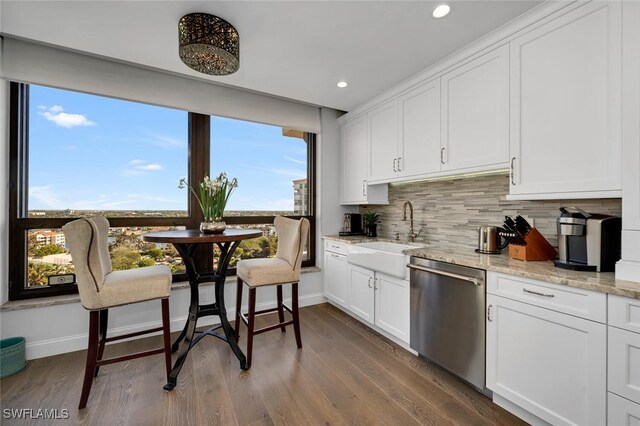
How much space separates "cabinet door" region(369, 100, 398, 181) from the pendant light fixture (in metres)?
1.62

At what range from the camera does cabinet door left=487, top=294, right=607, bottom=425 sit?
1.25 m

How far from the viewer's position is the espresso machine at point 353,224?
350cm

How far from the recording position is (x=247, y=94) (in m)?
3.00

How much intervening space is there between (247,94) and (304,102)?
2.25 feet

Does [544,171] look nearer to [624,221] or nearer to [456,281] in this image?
[624,221]

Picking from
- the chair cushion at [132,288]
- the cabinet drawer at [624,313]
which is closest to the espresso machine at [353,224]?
the chair cushion at [132,288]

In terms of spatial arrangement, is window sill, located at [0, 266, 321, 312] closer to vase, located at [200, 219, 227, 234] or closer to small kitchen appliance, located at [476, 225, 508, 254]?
vase, located at [200, 219, 227, 234]

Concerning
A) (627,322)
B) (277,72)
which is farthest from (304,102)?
(627,322)

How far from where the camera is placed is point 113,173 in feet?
8.54

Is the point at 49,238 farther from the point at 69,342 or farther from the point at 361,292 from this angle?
the point at 361,292

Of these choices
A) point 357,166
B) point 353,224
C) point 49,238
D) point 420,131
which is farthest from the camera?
point 353,224

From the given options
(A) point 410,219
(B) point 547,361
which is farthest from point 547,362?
(A) point 410,219

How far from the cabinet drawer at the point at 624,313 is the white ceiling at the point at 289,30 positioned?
1.72 meters

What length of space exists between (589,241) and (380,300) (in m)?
1.55
